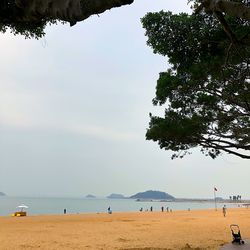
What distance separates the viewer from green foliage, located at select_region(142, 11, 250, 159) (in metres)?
7.43

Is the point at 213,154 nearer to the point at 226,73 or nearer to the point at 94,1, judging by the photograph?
the point at 226,73

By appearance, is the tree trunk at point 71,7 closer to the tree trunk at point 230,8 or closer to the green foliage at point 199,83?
the tree trunk at point 230,8

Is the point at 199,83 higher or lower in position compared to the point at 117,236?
higher

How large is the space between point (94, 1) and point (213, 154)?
33.9 feet

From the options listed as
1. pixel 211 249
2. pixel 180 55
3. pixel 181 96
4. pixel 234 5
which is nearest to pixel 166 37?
pixel 180 55

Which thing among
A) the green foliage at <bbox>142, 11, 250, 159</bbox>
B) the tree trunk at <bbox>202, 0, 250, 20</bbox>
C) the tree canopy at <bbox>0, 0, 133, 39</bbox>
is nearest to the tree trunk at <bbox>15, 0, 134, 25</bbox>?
the tree canopy at <bbox>0, 0, 133, 39</bbox>

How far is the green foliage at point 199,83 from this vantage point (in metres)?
7.43

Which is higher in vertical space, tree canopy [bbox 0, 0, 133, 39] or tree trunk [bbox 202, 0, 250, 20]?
tree trunk [bbox 202, 0, 250, 20]

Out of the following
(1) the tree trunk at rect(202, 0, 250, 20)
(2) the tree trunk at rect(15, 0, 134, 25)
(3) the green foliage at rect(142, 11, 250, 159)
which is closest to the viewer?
(2) the tree trunk at rect(15, 0, 134, 25)

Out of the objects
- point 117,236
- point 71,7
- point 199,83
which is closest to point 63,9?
point 71,7

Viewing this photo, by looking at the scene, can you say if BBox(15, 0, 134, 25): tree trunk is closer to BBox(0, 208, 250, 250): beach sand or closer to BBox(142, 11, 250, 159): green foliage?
BBox(142, 11, 250, 159): green foliage

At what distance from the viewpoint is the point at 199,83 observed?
9672mm

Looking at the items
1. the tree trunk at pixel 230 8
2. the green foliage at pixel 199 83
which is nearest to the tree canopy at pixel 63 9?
the tree trunk at pixel 230 8

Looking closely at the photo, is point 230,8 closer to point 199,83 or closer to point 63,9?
point 63,9
